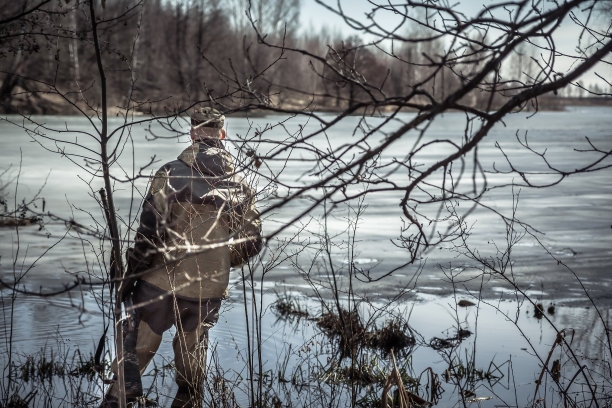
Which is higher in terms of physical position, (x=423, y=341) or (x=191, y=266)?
(x=191, y=266)

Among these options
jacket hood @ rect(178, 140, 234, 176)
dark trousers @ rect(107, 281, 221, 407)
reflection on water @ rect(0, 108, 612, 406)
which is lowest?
reflection on water @ rect(0, 108, 612, 406)

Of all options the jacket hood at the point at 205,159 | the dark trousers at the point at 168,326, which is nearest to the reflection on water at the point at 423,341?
the dark trousers at the point at 168,326

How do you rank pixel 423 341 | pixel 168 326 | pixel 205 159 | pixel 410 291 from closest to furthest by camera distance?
pixel 205 159 → pixel 168 326 → pixel 423 341 → pixel 410 291

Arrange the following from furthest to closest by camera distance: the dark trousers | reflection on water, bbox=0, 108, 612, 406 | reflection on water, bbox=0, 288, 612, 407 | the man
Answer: reflection on water, bbox=0, 108, 612, 406 < reflection on water, bbox=0, 288, 612, 407 < the dark trousers < the man

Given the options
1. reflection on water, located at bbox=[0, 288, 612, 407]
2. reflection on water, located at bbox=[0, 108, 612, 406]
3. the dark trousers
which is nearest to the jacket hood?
reflection on water, located at bbox=[0, 108, 612, 406]

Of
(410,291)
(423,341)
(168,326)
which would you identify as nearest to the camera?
(168,326)

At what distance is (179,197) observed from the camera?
14.1 feet

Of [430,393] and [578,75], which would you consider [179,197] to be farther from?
[578,75]

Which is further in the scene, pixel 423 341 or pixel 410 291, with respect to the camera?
pixel 410 291

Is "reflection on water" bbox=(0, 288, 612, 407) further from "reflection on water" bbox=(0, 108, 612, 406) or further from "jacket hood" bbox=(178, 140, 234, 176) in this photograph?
"jacket hood" bbox=(178, 140, 234, 176)

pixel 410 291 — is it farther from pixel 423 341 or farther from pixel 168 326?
pixel 168 326

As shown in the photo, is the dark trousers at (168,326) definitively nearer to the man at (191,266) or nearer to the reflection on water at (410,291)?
the man at (191,266)

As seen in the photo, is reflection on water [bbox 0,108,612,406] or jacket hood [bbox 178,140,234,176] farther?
reflection on water [bbox 0,108,612,406]

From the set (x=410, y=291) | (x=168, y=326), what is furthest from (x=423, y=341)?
(x=168, y=326)
